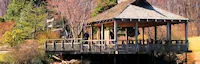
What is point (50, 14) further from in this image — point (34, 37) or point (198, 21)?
point (198, 21)

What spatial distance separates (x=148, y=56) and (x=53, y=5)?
22.7 metres

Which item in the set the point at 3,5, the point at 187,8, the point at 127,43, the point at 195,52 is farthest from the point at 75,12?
the point at 3,5

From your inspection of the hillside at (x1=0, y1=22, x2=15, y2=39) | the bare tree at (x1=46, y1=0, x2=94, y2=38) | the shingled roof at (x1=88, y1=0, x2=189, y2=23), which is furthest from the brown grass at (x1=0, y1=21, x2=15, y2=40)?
the shingled roof at (x1=88, y1=0, x2=189, y2=23)

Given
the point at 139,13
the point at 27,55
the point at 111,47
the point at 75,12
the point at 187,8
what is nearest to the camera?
the point at 111,47

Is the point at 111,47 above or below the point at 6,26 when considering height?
below

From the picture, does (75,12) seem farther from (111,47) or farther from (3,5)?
(3,5)

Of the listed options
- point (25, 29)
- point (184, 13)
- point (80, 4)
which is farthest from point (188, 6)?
point (25, 29)

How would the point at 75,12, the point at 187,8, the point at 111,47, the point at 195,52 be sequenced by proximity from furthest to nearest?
the point at 187,8
the point at 75,12
the point at 195,52
the point at 111,47

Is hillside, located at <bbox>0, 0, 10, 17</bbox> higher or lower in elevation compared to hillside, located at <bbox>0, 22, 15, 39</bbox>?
higher

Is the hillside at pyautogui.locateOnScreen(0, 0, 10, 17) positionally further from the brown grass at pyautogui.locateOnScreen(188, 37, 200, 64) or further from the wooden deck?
the wooden deck

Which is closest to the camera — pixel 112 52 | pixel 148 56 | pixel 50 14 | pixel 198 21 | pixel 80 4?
pixel 112 52

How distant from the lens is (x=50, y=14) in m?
53.5

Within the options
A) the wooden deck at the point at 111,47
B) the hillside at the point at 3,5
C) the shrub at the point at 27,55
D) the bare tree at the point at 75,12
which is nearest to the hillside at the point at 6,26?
the bare tree at the point at 75,12

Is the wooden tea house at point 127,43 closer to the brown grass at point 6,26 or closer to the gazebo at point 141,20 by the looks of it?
the gazebo at point 141,20
